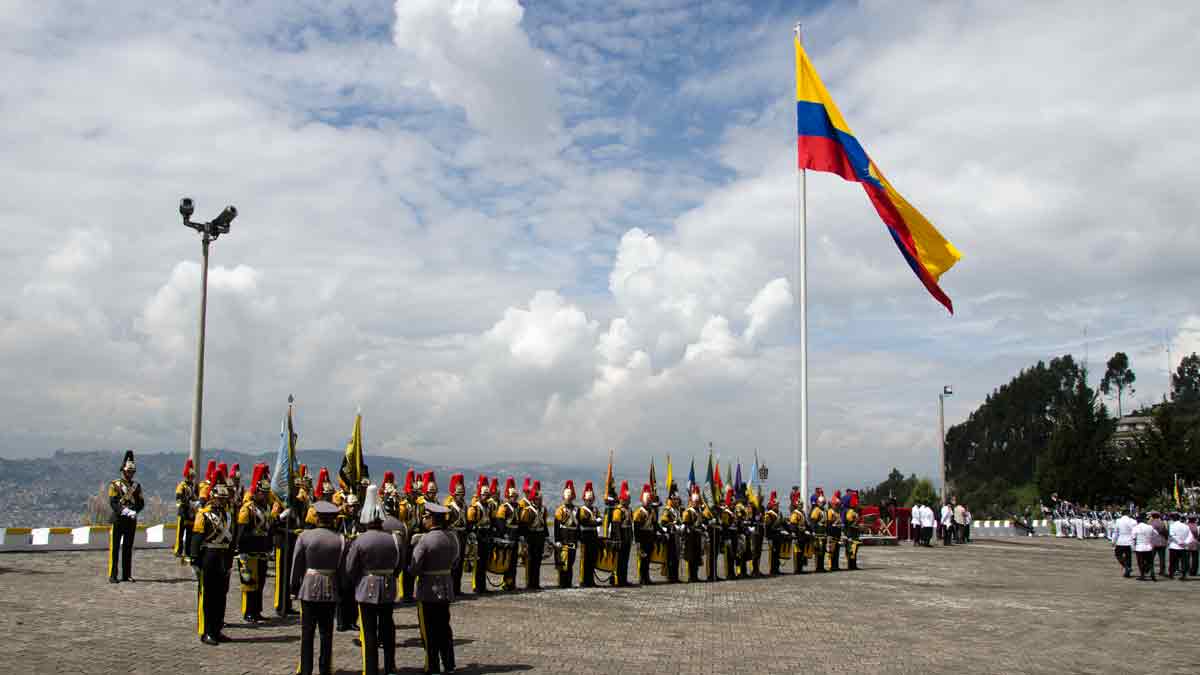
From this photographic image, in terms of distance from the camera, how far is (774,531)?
22.3m

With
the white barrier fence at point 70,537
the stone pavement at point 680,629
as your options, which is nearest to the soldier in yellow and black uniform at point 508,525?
the stone pavement at point 680,629

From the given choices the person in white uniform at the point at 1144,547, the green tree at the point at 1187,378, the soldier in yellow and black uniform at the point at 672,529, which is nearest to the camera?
the soldier in yellow and black uniform at the point at 672,529

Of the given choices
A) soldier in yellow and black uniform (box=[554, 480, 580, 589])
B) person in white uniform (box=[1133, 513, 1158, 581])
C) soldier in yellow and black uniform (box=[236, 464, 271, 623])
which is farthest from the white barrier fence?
person in white uniform (box=[1133, 513, 1158, 581])

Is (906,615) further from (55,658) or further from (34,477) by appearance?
(34,477)

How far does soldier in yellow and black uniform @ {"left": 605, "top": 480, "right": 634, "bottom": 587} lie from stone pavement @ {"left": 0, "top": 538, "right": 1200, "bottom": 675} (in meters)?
0.71

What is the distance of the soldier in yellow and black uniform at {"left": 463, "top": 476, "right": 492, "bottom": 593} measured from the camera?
1677cm

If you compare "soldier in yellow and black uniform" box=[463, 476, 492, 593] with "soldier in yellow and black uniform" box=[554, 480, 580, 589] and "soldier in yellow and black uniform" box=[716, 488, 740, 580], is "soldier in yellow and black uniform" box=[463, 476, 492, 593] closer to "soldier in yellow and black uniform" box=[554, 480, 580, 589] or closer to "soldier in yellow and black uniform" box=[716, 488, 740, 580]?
"soldier in yellow and black uniform" box=[554, 480, 580, 589]

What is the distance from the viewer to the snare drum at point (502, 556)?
17.2 m

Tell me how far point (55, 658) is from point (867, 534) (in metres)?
32.9

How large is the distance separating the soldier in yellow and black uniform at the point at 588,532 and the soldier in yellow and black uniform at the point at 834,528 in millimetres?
7383

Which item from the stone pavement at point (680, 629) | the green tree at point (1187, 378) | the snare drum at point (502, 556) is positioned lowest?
the stone pavement at point (680, 629)

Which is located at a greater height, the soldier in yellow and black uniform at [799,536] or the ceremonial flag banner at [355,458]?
the ceremonial flag banner at [355,458]

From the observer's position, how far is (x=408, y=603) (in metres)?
15.2

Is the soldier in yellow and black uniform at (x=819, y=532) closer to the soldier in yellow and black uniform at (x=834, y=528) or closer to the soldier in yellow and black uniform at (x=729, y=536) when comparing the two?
the soldier in yellow and black uniform at (x=834, y=528)
